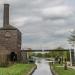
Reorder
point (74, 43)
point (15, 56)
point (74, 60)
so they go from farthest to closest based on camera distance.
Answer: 1. point (15, 56)
2. point (74, 60)
3. point (74, 43)

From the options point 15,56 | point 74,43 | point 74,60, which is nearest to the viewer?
point 74,43

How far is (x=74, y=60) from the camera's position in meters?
55.7

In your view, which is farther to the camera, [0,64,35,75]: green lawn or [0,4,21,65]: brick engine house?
[0,4,21,65]: brick engine house

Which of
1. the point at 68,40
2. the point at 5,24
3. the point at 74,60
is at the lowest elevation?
the point at 74,60

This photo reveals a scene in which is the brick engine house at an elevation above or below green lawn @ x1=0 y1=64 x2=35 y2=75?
above

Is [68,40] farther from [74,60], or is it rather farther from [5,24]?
[5,24]

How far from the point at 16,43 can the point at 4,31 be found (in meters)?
3.79

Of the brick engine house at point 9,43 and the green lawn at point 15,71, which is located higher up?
the brick engine house at point 9,43

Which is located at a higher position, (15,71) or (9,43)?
(9,43)

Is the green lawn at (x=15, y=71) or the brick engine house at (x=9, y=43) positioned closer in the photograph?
the green lawn at (x=15, y=71)

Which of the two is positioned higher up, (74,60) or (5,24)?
(5,24)

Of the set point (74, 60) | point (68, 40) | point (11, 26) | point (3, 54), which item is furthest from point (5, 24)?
point (68, 40)

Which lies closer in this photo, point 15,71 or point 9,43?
point 15,71

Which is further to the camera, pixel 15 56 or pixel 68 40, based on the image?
pixel 15 56
